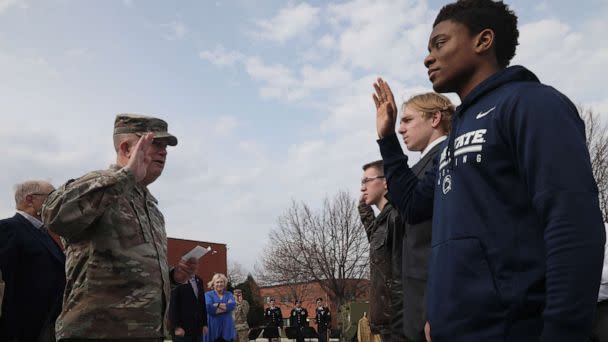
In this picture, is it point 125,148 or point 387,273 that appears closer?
point 125,148

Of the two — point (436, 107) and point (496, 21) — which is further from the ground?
point (436, 107)

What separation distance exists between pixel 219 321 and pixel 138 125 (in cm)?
875

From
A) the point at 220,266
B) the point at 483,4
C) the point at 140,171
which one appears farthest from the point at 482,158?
the point at 220,266

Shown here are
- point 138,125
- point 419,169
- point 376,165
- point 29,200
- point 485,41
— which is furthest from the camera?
point 29,200

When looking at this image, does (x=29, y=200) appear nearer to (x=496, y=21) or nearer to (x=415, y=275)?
(x=415, y=275)

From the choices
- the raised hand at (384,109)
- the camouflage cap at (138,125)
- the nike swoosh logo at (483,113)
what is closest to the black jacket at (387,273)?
the raised hand at (384,109)

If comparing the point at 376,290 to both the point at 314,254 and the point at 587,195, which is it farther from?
the point at 314,254

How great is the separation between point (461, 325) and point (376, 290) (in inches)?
117

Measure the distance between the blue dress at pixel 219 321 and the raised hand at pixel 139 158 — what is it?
8.90m

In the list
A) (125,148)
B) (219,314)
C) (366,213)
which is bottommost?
(219,314)

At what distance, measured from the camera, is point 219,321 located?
12000 mm

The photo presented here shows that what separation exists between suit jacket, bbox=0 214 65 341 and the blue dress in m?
6.42

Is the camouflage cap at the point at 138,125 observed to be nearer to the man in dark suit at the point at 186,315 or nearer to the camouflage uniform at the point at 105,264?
the camouflage uniform at the point at 105,264

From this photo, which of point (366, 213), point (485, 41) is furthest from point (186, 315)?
point (485, 41)
